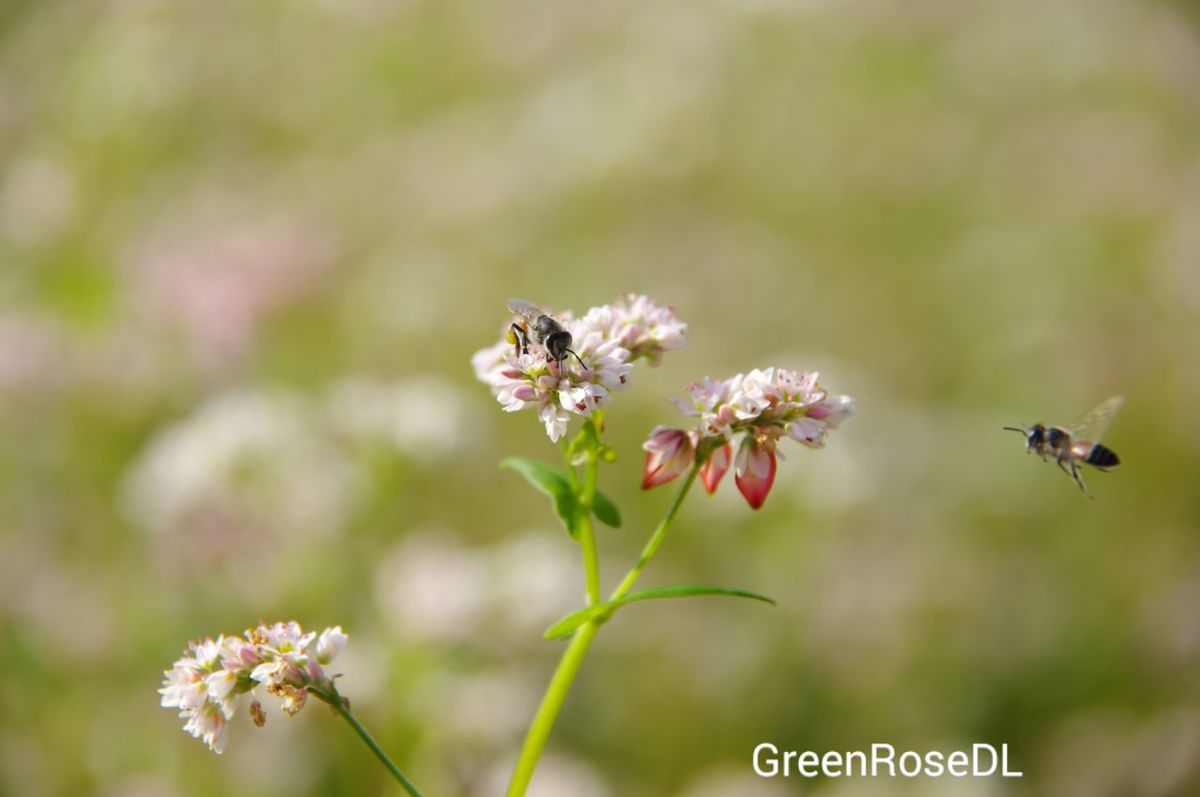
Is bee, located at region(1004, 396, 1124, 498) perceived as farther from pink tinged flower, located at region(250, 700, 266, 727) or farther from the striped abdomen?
pink tinged flower, located at region(250, 700, 266, 727)

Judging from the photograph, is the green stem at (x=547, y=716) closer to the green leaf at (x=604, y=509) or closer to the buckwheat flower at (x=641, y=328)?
the green leaf at (x=604, y=509)

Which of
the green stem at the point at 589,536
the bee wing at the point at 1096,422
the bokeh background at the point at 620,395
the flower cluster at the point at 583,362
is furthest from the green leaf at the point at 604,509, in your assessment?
the bokeh background at the point at 620,395

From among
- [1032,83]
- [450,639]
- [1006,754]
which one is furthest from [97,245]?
[1032,83]

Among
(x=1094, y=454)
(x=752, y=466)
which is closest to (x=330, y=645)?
(x=752, y=466)

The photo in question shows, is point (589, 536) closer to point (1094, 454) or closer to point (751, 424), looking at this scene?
point (751, 424)

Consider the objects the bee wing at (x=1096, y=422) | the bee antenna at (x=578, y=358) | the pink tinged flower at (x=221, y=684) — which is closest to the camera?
the pink tinged flower at (x=221, y=684)

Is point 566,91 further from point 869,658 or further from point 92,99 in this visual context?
point 869,658

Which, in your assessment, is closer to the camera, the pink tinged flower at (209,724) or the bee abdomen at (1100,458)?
the pink tinged flower at (209,724)
